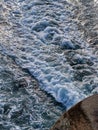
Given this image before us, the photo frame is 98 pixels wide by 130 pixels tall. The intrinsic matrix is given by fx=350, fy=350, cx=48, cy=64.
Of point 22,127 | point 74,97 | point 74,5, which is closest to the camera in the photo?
point 22,127

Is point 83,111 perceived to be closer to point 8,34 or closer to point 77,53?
point 77,53

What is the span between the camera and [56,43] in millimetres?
6035

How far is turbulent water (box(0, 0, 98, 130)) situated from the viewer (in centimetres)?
488

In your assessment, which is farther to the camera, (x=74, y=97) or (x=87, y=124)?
(x=74, y=97)

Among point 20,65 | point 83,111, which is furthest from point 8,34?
point 83,111

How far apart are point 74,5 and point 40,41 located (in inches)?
75.2

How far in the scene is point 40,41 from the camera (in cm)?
605

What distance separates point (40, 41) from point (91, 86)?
158 centimetres

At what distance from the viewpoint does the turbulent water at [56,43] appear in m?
4.88

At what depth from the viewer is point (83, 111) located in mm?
2670

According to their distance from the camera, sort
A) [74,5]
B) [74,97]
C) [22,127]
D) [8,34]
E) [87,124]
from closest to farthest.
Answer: [87,124]
[22,127]
[74,97]
[8,34]
[74,5]

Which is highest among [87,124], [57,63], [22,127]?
[87,124]

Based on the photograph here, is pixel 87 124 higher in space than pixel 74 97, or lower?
higher

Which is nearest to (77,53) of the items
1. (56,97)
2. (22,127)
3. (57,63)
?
(57,63)
